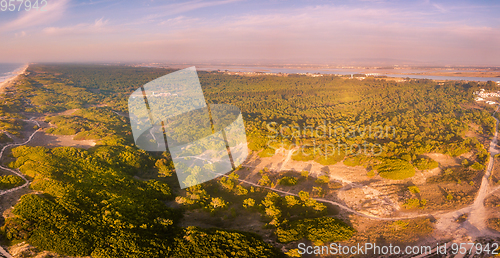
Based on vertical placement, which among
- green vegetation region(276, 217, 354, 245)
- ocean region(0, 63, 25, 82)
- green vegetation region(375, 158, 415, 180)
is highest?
Result: ocean region(0, 63, 25, 82)

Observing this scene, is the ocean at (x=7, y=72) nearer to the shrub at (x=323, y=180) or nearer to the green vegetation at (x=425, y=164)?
the shrub at (x=323, y=180)

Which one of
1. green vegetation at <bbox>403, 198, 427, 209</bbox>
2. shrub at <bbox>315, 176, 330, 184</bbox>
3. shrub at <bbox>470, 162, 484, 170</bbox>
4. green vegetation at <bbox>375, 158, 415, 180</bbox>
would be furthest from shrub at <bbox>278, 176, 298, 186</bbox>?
shrub at <bbox>470, 162, 484, 170</bbox>

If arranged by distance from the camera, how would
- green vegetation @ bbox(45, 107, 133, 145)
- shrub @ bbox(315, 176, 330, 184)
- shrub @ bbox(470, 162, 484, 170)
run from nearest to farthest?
shrub @ bbox(315, 176, 330, 184) < shrub @ bbox(470, 162, 484, 170) < green vegetation @ bbox(45, 107, 133, 145)

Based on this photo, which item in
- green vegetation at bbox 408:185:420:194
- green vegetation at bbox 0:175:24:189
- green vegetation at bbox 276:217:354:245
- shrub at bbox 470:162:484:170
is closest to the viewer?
green vegetation at bbox 276:217:354:245

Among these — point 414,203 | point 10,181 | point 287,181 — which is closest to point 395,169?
point 414,203

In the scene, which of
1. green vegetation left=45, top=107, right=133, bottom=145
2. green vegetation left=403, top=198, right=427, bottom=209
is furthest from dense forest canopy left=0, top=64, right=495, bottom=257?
green vegetation left=403, top=198, right=427, bottom=209

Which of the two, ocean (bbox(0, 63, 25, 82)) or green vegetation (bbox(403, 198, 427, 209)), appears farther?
ocean (bbox(0, 63, 25, 82))

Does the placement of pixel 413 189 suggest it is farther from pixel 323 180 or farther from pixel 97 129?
pixel 97 129

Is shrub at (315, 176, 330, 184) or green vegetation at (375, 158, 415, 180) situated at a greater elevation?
green vegetation at (375, 158, 415, 180)

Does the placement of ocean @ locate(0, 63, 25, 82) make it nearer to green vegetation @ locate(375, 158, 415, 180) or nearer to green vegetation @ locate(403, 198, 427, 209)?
green vegetation @ locate(375, 158, 415, 180)

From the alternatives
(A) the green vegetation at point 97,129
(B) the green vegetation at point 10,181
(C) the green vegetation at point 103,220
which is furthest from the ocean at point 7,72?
(C) the green vegetation at point 103,220

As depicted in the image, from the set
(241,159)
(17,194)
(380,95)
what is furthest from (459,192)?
(380,95)

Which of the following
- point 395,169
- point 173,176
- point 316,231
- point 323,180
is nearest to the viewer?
point 316,231
